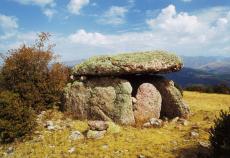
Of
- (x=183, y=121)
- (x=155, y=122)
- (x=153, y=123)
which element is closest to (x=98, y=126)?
(x=153, y=123)

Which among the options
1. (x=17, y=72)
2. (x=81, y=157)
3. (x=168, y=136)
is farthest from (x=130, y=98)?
(x=17, y=72)

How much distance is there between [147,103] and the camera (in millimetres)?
21594

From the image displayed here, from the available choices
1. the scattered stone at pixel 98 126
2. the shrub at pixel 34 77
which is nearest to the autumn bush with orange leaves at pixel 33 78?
the shrub at pixel 34 77

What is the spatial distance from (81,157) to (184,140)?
18.6 ft

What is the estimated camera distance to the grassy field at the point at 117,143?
625 inches

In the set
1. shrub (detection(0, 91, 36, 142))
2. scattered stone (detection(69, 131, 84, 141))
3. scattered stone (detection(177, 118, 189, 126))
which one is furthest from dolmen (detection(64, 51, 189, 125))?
shrub (detection(0, 91, 36, 142))

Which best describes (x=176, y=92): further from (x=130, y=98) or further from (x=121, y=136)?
(x=121, y=136)

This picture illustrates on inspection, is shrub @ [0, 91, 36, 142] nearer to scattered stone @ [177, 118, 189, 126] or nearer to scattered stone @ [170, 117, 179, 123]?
scattered stone @ [170, 117, 179, 123]

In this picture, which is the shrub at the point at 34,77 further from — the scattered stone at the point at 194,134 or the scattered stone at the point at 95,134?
the scattered stone at the point at 194,134

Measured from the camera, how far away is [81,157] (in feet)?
51.2

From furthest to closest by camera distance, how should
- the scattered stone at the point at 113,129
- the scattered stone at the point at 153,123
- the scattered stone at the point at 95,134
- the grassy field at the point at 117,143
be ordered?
1. the scattered stone at the point at 153,123
2. the scattered stone at the point at 113,129
3. the scattered stone at the point at 95,134
4. the grassy field at the point at 117,143

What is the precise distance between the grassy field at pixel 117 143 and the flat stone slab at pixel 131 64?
143 inches

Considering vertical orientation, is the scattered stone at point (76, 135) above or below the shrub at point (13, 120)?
below

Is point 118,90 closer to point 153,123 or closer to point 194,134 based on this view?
point 153,123
